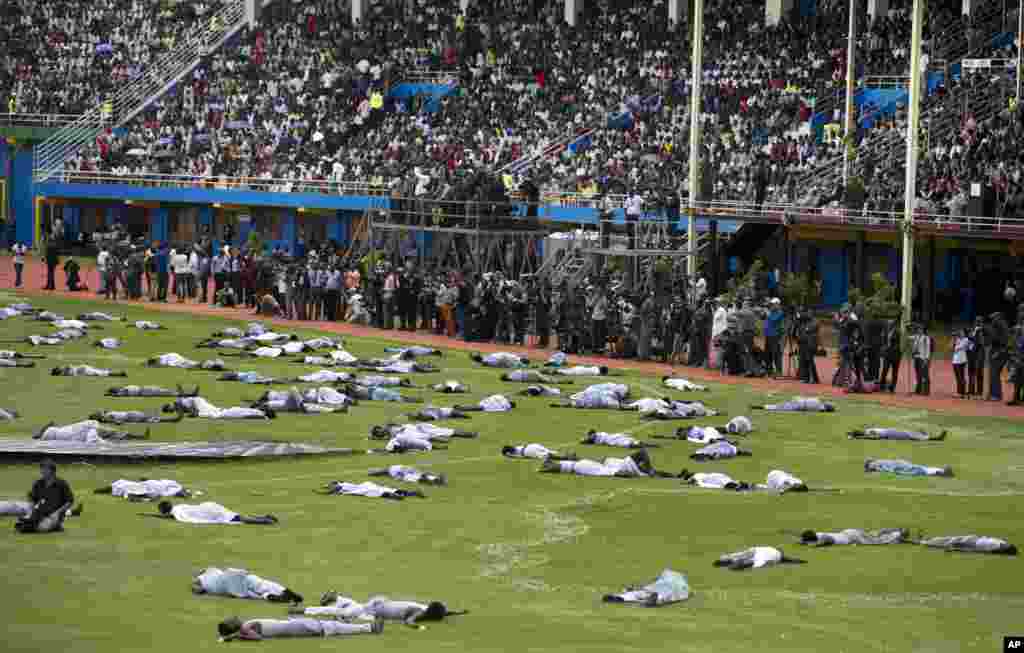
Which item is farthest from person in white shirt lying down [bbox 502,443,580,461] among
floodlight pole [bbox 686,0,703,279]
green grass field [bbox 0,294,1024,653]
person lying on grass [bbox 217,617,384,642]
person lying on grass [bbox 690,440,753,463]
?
floodlight pole [bbox 686,0,703,279]

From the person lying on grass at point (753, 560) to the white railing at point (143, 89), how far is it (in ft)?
183

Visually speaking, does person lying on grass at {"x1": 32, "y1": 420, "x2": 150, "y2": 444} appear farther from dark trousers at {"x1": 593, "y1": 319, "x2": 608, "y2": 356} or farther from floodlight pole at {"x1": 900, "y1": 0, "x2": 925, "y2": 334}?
floodlight pole at {"x1": 900, "y1": 0, "x2": 925, "y2": 334}

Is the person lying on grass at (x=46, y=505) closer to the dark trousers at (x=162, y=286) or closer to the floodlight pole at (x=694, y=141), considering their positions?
the floodlight pole at (x=694, y=141)

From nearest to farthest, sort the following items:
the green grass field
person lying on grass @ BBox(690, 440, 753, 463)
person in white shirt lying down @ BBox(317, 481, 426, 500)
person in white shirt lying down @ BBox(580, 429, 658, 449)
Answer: the green grass field
person in white shirt lying down @ BBox(317, 481, 426, 500)
person lying on grass @ BBox(690, 440, 753, 463)
person in white shirt lying down @ BBox(580, 429, 658, 449)

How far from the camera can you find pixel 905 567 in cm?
1984

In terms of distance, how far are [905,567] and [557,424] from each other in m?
11.5

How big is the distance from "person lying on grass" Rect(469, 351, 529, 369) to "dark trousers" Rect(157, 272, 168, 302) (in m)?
16.0

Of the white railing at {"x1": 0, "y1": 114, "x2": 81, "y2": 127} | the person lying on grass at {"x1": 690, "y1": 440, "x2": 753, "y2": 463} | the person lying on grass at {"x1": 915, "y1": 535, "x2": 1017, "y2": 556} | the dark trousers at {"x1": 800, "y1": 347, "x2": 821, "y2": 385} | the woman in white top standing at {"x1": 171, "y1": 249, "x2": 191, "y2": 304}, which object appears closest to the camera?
the person lying on grass at {"x1": 915, "y1": 535, "x2": 1017, "y2": 556}

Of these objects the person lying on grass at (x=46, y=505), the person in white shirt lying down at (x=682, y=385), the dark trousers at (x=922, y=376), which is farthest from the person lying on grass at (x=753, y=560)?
the dark trousers at (x=922, y=376)

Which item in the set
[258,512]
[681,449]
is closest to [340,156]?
[681,449]

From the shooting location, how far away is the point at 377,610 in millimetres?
16625

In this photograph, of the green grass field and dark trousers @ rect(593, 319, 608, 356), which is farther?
dark trousers @ rect(593, 319, 608, 356)

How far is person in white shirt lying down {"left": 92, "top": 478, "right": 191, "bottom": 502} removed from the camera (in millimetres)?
22484

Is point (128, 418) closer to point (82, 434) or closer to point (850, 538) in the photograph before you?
point (82, 434)
